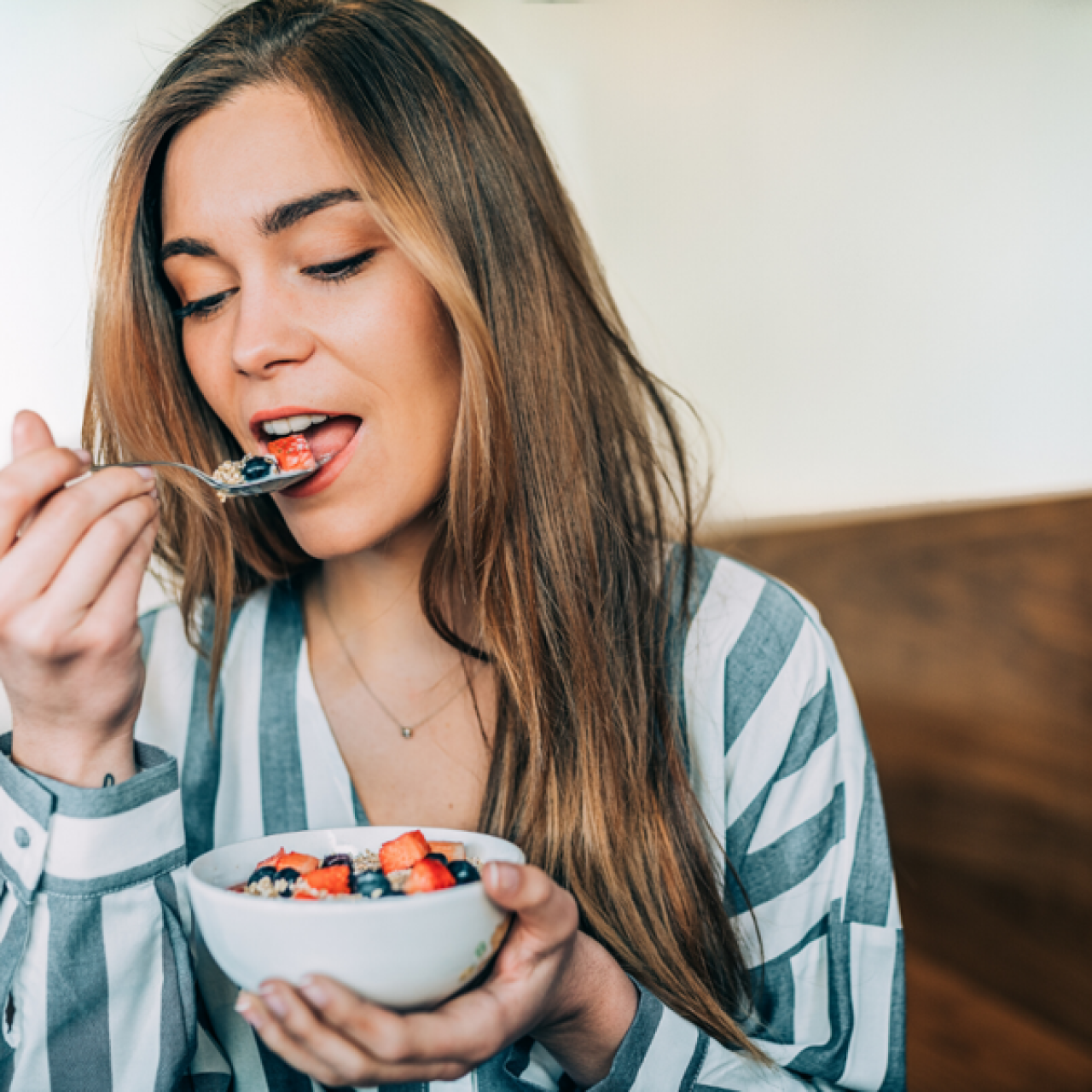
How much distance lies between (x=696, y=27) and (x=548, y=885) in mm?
2567

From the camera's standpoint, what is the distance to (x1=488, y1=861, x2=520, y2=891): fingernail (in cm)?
61

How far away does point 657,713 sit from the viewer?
1.13 meters

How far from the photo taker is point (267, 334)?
0.99 m

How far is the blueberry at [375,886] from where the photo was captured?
666 mm

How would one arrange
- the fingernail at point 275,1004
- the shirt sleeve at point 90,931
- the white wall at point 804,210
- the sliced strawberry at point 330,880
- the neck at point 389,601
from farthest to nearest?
1. the white wall at point 804,210
2. the neck at point 389,601
3. the shirt sleeve at point 90,931
4. the sliced strawberry at point 330,880
5. the fingernail at point 275,1004

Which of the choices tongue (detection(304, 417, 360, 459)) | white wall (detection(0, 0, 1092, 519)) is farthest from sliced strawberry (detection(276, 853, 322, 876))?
white wall (detection(0, 0, 1092, 519))

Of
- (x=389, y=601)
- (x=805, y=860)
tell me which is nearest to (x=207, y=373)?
(x=389, y=601)

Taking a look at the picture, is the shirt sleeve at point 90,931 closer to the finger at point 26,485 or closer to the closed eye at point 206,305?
the finger at point 26,485

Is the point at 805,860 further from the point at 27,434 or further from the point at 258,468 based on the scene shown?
the point at 27,434

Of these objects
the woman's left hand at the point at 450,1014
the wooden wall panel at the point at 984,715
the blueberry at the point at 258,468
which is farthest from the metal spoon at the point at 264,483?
the wooden wall panel at the point at 984,715

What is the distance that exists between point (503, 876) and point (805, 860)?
600mm

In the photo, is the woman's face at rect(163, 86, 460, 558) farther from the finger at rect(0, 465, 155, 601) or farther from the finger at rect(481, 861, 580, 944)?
the finger at rect(481, 861, 580, 944)

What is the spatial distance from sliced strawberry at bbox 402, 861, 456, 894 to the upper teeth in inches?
20.3

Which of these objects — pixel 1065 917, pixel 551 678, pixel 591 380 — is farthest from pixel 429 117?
pixel 1065 917
